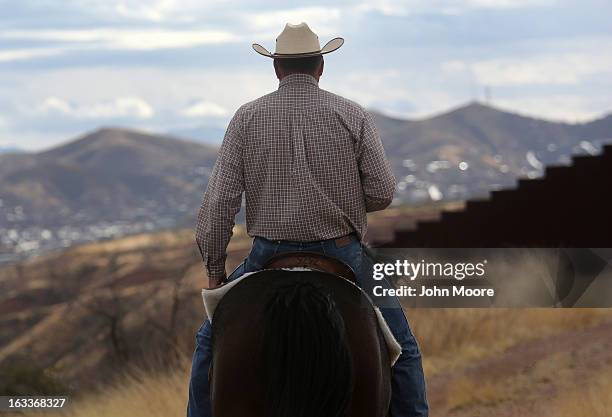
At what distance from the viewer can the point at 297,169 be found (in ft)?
16.2

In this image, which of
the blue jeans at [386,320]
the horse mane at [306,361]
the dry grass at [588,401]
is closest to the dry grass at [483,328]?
the dry grass at [588,401]

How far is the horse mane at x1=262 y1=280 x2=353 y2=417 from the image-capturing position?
4219mm

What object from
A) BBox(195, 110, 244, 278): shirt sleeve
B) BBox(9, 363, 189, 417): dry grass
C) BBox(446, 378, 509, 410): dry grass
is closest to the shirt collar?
BBox(195, 110, 244, 278): shirt sleeve

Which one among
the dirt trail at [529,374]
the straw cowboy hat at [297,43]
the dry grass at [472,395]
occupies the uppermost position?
the straw cowboy hat at [297,43]

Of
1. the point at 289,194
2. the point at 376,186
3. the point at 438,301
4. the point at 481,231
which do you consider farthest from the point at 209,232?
the point at 481,231

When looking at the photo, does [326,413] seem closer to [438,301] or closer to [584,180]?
[438,301]

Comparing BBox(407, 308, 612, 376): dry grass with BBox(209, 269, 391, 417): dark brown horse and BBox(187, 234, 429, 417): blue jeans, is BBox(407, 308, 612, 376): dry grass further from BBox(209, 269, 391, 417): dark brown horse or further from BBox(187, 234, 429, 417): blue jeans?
BBox(209, 269, 391, 417): dark brown horse

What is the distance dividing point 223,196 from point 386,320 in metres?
1.03

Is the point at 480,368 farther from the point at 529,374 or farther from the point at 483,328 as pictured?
the point at 483,328

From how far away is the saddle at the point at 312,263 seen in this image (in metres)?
4.82

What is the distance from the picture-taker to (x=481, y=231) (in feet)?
59.1

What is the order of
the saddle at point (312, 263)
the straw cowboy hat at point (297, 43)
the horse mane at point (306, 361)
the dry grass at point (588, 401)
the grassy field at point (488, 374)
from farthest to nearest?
the grassy field at point (488, 374) → the dry grass at point (588, 401) → the straw cowboy hat at point (297, 43) → the saddle at point (312, 263) → the horse mane at point (306, 361)

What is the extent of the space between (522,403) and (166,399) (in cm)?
352

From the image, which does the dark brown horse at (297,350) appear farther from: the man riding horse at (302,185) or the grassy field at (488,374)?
the grassy field at (488,374)
